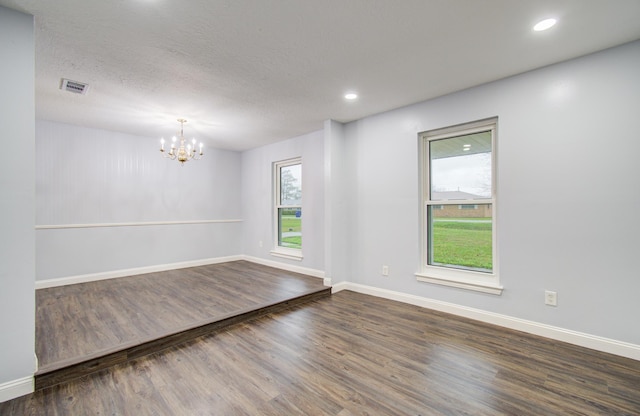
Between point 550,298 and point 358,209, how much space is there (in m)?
2.41

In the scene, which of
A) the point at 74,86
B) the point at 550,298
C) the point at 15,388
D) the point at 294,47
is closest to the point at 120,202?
the point at 74,86

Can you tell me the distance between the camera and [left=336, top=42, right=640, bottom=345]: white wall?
2.32 m

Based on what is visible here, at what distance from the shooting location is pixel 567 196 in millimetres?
2572

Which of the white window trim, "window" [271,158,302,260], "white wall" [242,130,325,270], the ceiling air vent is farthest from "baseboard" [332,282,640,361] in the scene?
the ceiling air vent

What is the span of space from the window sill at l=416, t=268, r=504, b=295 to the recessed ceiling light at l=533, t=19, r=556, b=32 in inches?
91.0

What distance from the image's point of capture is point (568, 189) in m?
2.57

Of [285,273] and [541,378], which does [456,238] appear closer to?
[541,378]

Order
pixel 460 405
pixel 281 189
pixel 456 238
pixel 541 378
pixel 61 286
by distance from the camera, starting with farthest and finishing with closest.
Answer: pixel 281 189, pixel 61 286, pixel 456 238, pixel 541 378, pixel 460 405

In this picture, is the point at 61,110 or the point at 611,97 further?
the point at 61,110

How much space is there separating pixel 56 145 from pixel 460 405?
236 inches

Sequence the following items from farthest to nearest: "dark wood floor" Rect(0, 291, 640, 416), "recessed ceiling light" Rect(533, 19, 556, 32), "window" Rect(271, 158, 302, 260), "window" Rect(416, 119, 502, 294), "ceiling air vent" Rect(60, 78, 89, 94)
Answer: "window" Rect(271, 158, 302, 260)
"window" Rect(416, 119, 502, 294)
"ceiling air vent" Rect(60, 78, 89, 94)
"recessed ceiling light" Rect(533, 19, 556, 32)
"dark wood floor" Rect(0, 291, 640, 416)

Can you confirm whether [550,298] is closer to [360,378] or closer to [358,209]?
[360,378]

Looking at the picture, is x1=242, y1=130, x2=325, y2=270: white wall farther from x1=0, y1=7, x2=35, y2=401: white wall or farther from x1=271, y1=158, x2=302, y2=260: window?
x1=0, y1=7, x2=35, y2=401: white wall

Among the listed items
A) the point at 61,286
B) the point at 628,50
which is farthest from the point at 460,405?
the point at 61,286
